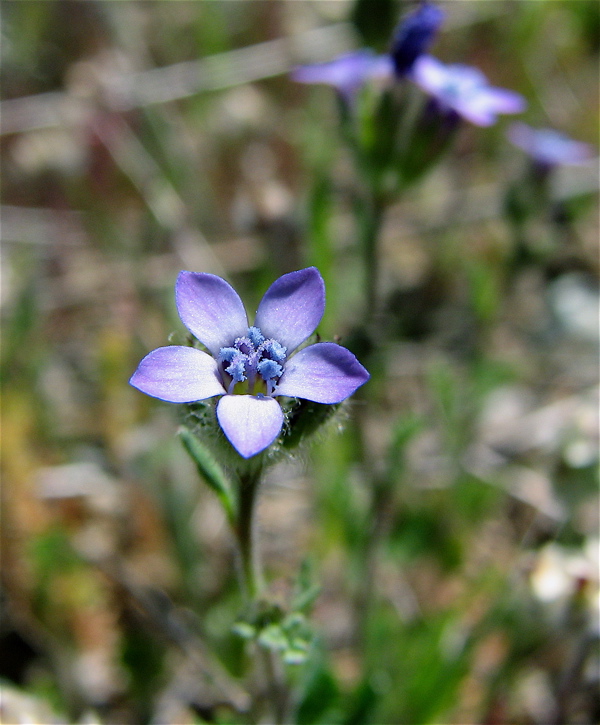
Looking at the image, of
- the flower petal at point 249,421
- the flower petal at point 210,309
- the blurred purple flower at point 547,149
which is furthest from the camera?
the blurred purple flower at point 547,149

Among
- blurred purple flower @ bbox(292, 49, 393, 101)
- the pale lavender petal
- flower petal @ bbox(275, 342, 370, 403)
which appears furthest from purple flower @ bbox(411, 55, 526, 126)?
flower petal @ bbox(275, 342, 370, 403)

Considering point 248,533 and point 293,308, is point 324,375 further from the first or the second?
point 248,533

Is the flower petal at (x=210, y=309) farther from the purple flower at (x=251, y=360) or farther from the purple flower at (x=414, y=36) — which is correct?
the purple flower at (x=414, y=36)

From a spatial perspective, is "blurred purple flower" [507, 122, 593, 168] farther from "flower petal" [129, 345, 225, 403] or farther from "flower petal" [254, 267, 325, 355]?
"flower petal" [129, 345, 225, 403]

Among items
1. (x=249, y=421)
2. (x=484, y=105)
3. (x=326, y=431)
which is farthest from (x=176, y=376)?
(x=484, y=105)

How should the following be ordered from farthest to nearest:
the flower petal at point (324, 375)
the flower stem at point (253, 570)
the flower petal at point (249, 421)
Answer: the flower stem at point (253, 570)
the flower petal at point (324, 375)
the flower petal at point (249, 421)

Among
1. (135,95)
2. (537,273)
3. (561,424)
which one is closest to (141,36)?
(135,95)

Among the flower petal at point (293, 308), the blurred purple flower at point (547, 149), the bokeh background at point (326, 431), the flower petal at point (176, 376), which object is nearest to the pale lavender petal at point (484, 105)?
the bokeh background at point (326, 431)
